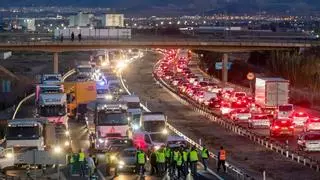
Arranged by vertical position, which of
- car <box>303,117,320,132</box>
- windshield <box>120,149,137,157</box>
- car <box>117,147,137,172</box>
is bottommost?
car <box>303,117,320,132</box>

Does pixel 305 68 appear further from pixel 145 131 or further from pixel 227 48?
pixel 145 131

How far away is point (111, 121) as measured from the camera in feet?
151

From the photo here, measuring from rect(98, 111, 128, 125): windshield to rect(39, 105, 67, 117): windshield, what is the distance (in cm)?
560

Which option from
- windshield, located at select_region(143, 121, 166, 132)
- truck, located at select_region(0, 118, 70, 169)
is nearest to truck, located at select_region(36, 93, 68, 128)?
windshield, located at select_region(143, 121, 166, 132)

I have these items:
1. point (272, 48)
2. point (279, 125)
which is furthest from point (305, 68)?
point (279, 125)

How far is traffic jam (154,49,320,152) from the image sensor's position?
52.2 metres

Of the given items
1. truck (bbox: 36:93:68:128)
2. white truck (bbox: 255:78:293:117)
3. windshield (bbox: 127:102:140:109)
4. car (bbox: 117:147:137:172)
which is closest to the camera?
car (bbox: 117:147:137:172)

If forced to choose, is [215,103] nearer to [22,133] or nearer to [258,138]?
[258,138]

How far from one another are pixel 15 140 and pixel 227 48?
6555 centimetres

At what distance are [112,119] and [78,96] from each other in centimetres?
1615

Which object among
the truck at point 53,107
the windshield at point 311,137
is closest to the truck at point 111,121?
the truck at point 53,107

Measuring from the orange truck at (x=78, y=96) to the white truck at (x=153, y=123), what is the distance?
12319 millimetres

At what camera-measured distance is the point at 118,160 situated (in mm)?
37062

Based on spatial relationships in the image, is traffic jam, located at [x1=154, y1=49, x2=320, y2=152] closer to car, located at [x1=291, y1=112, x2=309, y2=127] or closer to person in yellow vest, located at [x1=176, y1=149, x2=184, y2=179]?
car, located at [x1=291, y1=112, x2=309, y2=127]
